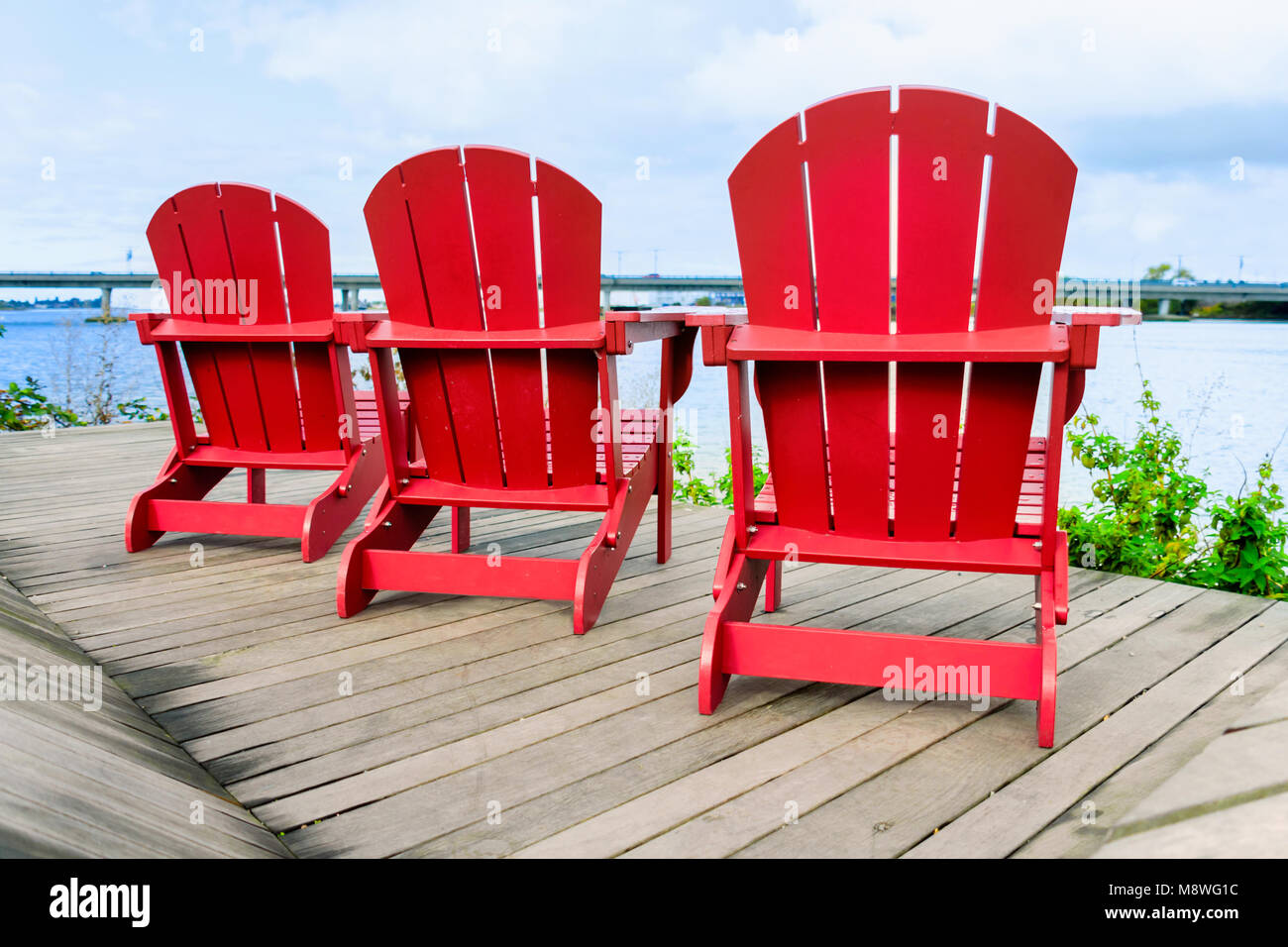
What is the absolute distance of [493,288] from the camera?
7.75ft

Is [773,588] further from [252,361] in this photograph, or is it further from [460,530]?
[252,361]

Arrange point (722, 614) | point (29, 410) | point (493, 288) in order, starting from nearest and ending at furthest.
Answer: point (722, 614) < point (493, 288) < point (29, 410)

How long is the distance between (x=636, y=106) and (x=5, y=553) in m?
9.71

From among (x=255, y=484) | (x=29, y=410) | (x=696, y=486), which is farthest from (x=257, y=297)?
(x=29, y=410)

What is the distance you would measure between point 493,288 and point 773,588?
113 cm

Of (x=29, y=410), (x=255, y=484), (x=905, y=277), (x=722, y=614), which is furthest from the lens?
(x=29, y=410)

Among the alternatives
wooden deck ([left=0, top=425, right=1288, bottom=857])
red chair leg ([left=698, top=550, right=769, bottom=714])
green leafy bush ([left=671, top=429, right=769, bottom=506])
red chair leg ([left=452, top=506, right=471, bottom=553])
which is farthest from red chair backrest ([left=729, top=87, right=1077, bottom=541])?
green leafy bush ([left=671, top=429, right=769, bottom=506])

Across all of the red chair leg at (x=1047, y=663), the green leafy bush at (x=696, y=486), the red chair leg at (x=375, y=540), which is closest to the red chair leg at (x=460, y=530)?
the red chair leg at (x=375, y=540)

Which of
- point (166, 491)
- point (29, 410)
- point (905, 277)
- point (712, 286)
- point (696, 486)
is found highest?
point (712, 286)

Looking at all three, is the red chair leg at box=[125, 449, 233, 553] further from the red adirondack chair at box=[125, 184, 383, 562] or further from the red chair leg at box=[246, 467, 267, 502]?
the red chair leg at box=[246, 467, 267, 502]

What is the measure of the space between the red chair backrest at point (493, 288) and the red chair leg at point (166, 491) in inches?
49.7

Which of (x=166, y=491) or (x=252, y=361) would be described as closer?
(x=252, y=361)

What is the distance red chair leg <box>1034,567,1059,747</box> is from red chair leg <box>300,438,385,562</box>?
2213 millimetres
